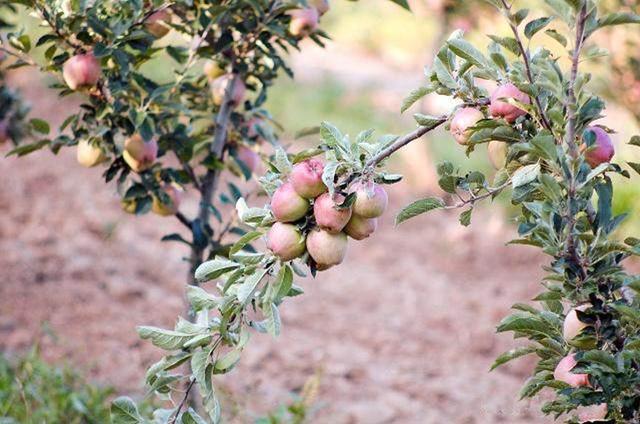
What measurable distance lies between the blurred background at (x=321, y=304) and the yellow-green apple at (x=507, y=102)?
108 centimetres

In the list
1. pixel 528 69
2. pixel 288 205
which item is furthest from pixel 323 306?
pixel 528 69

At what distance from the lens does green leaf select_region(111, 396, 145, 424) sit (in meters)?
1.39

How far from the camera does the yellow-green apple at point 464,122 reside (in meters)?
1.19

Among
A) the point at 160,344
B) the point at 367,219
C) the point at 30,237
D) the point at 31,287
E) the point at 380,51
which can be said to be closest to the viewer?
the point at 367,219

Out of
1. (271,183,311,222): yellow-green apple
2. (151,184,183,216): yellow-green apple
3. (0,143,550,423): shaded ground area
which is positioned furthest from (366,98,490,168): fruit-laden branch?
(0,143,550,423): shaded ground area

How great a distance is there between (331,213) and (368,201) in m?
0.05

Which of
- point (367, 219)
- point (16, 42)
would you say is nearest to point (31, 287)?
point (16, 42)

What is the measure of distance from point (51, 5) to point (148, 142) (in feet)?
1.11

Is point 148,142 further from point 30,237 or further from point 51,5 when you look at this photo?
point 30,237

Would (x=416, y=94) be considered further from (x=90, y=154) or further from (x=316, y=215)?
(x=90, y=154)

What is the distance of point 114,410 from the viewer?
1.40m

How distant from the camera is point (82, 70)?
5.52 ft

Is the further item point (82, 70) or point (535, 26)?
point (82, 70)

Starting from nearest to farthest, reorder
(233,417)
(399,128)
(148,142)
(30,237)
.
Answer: (148,142)
(233,417)
(30,237)
(399,128)
